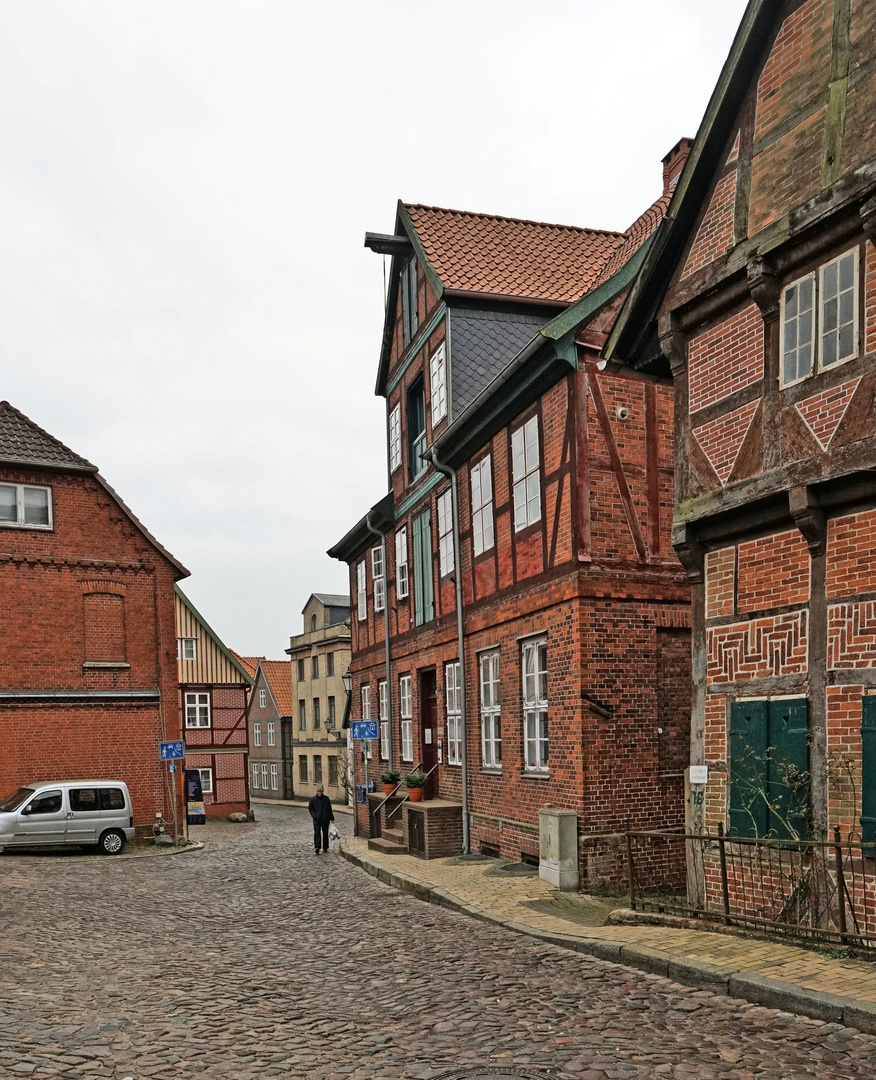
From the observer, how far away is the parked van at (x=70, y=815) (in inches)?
816

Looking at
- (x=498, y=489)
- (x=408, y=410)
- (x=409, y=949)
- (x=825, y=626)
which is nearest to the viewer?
(x=825, y=626)

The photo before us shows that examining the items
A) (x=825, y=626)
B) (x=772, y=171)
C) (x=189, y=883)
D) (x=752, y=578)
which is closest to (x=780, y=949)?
(x=825, y=626)

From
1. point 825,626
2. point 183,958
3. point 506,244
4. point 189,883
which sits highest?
point 506,244

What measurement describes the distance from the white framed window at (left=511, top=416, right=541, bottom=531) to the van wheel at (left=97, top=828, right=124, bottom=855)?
11.9m

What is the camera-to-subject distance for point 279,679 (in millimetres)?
55438

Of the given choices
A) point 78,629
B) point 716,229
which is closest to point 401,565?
point 78,629

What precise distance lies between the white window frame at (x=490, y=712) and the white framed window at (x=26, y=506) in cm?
1193

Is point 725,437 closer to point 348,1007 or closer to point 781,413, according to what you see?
point 781,413

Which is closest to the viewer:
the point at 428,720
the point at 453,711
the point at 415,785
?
the point at 453,711

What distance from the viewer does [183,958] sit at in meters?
10.1

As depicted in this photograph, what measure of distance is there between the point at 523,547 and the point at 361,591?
37.2 feet

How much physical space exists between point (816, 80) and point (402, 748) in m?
16.1

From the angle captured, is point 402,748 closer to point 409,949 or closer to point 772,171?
point 409,949

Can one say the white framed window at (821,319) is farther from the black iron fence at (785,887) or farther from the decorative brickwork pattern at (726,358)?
the black iron fence at (785,887)
